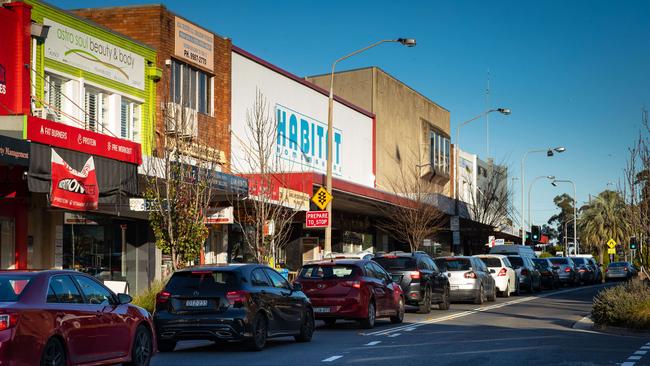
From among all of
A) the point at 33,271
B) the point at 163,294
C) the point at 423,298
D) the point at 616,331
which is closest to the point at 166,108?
the point at 423,298

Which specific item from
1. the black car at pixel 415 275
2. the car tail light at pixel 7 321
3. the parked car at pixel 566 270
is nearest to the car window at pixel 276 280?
the car tail light at pixel 7 321

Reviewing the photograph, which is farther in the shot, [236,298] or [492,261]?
[492,261]

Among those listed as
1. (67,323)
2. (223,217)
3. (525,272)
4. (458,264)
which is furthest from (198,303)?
(525,272)

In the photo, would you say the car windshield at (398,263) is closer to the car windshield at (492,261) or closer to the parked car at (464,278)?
the parked car at (464,278)

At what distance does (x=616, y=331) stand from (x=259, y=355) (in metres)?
8.76

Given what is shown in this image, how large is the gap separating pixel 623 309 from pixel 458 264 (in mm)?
10988

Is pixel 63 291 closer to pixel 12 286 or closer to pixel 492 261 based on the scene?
pixel 12 286

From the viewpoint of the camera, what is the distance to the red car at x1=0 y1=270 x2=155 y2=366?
9922 millimetres

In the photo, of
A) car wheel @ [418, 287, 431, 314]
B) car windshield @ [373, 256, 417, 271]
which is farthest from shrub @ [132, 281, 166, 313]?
car wheel @ [418, 287, 431, 314]

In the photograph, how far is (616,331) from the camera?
66.3 feet

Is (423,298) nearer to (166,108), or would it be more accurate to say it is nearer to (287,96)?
(166,108)

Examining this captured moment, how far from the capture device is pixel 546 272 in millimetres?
46062

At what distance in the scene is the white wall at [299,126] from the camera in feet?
117

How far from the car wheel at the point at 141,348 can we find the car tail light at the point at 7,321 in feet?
10.2
